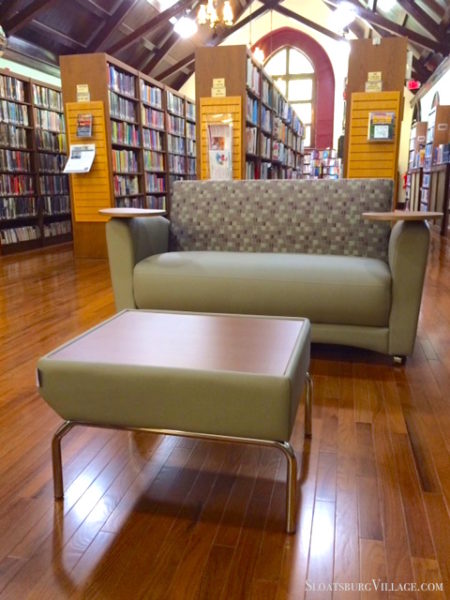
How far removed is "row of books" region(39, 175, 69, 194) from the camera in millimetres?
6590

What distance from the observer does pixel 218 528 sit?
1217 mm

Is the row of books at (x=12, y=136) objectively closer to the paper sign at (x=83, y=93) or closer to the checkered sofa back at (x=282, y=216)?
the paper sign at (x=83, y=93)

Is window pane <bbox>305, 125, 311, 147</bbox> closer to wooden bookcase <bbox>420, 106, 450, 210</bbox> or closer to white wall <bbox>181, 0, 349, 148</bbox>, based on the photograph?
white wall <bbox>181, 0, 349, 148</bbox>

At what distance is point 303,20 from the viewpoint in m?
11.8

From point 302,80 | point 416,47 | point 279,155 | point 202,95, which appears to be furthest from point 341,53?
point 202,95

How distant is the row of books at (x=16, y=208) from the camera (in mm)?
5955

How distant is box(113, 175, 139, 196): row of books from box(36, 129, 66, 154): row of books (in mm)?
1327

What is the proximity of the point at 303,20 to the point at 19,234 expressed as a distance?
30.3ft

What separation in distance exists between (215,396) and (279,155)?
680 cm

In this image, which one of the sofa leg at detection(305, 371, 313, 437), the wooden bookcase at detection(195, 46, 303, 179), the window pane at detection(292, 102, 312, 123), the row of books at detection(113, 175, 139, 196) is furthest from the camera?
the window pane at detection(292, 102, 312, 123)

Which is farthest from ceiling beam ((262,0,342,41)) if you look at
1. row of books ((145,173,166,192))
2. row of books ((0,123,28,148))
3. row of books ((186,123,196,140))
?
row of books ((0,123,28,148))

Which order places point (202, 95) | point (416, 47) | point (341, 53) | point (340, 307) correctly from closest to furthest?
point (340, 307) → point (202, 95) → point (416, 47) → point (341, 53)

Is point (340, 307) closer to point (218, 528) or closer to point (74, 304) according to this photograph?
point (218, 528)

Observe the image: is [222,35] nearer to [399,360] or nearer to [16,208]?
[16,208]
